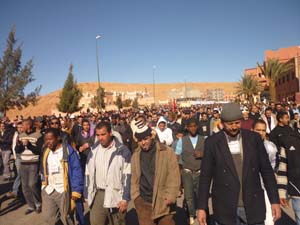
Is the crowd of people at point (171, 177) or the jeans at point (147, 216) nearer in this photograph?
the crowd of people at point (171, 177)

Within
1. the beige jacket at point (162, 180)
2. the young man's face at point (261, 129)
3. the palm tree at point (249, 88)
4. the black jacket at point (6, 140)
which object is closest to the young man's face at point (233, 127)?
the beige jacket at point (162, 180)

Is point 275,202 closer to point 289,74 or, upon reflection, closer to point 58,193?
point 58,193

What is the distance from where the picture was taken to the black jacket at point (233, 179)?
292 cm

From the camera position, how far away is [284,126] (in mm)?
5797

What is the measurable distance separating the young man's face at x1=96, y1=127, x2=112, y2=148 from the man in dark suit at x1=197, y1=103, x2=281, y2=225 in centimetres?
146

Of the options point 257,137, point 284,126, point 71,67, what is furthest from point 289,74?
point 257,137

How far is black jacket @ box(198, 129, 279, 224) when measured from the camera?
9.57 ft

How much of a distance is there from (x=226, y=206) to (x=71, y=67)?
112ft

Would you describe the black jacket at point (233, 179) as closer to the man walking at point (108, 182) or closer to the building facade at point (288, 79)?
the man walking at point (108, 182)

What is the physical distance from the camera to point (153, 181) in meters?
3.90

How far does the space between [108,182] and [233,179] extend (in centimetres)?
168

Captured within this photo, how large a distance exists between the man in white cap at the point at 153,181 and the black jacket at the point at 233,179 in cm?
79

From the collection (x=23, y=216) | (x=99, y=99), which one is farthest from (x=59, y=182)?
(x=99, y=99)

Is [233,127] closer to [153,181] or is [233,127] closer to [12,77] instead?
[153,181]
